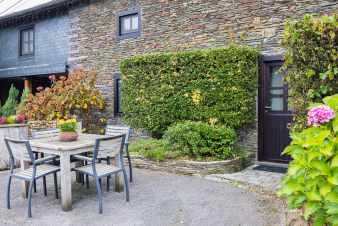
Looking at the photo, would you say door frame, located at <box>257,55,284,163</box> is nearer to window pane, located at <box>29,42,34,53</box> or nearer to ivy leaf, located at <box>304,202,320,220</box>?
ivy leaf, located at <box>304,202,320,220</box>

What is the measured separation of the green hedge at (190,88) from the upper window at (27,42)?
22.1 feet

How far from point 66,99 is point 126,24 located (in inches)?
119

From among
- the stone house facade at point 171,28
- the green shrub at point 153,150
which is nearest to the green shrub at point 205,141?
the green shrub at point 153,150

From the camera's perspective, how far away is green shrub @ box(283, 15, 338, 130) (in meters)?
4.13

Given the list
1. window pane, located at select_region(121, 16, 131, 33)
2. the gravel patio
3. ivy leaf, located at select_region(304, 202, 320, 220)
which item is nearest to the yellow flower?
the gravel patio

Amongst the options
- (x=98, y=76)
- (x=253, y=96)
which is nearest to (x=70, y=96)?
(x=98, y=76)

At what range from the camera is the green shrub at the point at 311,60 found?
4.13m

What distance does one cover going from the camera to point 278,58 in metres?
7.32

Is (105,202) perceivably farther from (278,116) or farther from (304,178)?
(278,116)

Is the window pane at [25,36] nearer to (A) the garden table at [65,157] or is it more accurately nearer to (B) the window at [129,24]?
(B) the window at [129,24]

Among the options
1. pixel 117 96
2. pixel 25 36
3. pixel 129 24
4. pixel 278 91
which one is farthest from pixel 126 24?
pixel 25 36

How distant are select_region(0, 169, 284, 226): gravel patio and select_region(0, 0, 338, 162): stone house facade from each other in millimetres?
2784

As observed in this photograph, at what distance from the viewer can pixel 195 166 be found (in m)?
6.59

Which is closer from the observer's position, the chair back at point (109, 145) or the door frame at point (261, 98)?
the chair back at point (109, 145)
